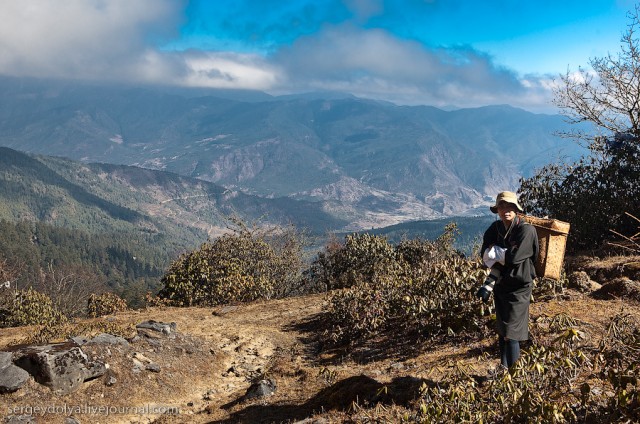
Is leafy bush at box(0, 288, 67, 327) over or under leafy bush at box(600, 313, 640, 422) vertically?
under

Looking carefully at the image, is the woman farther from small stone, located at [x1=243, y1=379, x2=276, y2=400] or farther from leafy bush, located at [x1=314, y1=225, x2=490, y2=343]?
small stone, located at [x1=243, y1=379, x2=276, y2=400]

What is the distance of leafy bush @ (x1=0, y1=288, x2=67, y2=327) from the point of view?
1823cm

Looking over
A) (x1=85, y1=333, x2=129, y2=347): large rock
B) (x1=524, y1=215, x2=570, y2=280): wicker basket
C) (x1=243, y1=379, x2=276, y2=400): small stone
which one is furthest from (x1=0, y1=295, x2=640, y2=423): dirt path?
(x1=524, y1=215, x2=570, y2=280): wicker basket

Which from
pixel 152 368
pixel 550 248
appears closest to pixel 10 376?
pixel 152 368

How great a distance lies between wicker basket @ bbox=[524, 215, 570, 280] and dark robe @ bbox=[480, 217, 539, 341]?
0.35 feet

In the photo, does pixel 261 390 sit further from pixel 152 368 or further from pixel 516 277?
pixel 516 277

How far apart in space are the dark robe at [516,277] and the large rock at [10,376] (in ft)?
27.7

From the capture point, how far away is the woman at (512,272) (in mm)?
5715

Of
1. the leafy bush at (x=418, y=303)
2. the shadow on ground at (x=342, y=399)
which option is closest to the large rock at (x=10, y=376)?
the shadow on ground at (x=342, y=399)

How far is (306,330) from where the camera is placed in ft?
44.2

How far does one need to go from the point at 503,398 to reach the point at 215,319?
40.7 feet

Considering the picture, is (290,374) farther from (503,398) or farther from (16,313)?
(16,313)

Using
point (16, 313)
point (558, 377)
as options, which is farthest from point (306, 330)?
point (16, 313)

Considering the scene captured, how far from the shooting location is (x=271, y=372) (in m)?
9.83
